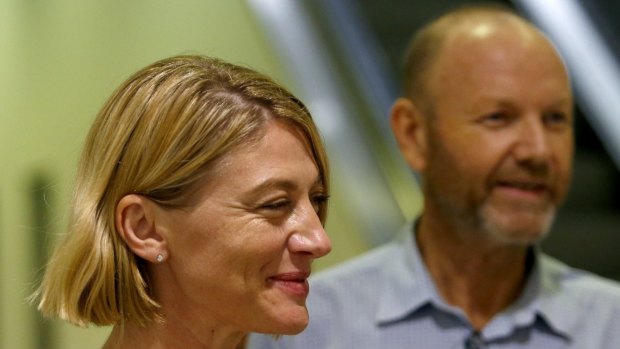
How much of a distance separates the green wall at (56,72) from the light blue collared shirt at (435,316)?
1478mm

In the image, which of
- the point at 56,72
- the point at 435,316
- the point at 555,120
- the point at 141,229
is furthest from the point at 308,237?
the point at 56,72

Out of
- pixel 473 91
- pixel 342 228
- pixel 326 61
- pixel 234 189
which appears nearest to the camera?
pixel 234 189

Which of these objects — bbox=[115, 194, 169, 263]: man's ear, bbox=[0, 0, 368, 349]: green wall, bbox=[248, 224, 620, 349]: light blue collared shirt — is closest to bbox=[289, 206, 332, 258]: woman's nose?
bbox=[115, 194, 169, 263]: man's ear

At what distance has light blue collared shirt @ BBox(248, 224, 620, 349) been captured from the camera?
2279 mm

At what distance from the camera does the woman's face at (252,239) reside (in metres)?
1.44

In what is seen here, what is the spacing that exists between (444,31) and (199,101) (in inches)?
44.4

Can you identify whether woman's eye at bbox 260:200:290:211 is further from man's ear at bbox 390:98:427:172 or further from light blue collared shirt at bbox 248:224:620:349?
man's ear at bbox 390:98:427:172

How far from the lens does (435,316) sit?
2326 mm

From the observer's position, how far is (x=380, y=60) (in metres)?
4.12

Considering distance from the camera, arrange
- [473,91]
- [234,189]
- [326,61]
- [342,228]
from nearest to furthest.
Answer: [234,189] → [473,91] → [342,228] → [326,61]

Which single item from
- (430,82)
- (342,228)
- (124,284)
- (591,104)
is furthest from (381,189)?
(124,284)

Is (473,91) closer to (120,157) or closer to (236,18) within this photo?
(120,157)

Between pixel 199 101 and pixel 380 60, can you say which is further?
pixel 380 60

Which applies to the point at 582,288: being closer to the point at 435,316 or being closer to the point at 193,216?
the point at 435,316
